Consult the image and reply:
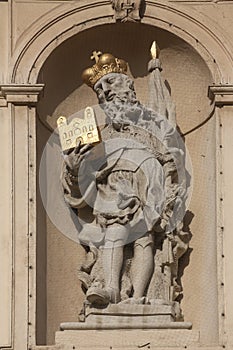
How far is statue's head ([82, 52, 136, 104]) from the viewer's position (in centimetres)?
1633

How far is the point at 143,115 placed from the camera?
1628cm

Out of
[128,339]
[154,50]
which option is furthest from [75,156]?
[128,339]

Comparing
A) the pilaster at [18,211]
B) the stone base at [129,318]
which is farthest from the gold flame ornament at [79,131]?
the stone base at [129,318]

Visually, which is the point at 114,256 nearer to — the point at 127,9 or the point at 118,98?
the point at 118,98

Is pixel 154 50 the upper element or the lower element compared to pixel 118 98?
upper

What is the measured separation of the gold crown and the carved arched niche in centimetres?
13

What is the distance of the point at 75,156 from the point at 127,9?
3.28 feet

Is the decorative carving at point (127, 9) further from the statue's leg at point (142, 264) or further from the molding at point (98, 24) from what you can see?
the statue's leg at point (142, 264)

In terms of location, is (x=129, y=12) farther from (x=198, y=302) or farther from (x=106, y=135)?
(x=198, y=302)

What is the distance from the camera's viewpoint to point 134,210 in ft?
52.4

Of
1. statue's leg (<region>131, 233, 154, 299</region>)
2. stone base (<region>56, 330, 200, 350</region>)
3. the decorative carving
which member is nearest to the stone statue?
statue's leg (<region>131, 233, 154, 299</region>)

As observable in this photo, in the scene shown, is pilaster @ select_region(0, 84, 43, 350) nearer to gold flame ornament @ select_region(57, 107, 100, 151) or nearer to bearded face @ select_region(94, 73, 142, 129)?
gold flame ornament @ select_region(57, 107, 100, 151)

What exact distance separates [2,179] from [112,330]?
1142 mm

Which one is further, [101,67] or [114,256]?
[101,67]
